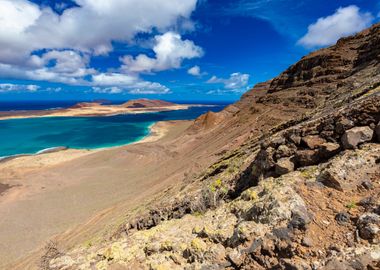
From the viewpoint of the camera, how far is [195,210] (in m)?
10.7

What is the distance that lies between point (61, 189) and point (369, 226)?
34.3 metres

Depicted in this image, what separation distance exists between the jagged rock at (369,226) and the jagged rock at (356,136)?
2454 millimetres

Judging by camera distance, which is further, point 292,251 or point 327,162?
point 327,162

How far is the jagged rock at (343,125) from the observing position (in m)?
7.37

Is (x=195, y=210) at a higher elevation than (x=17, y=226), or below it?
higher

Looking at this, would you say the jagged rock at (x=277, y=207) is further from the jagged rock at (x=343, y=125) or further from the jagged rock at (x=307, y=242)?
the jagged rock at (x=343, y=125)

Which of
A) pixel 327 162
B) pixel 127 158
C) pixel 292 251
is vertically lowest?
pixel 127 158

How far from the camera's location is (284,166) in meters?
8.12

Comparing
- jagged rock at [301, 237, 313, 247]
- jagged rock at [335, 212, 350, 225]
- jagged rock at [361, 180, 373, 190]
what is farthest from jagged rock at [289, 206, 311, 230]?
jagged rock at [361, 180, 373, 190]

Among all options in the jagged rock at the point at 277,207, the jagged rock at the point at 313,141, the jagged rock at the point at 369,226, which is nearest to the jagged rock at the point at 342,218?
the jagged rock at the point at 369,226

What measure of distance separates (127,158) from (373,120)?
39320mm

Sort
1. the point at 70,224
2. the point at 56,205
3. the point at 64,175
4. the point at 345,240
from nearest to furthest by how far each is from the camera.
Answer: the point at 345,240, the point at 70,224, the point at 56,205, the point at 64,175

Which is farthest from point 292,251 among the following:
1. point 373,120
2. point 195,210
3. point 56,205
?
point 56,205

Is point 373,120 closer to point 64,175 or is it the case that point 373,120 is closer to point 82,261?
point 82,261
